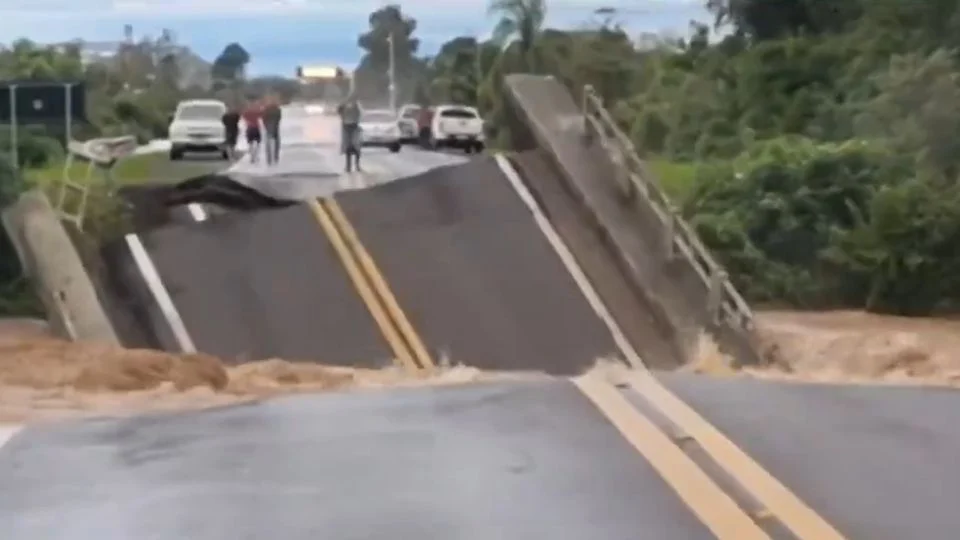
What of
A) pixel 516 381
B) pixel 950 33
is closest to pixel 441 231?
pixel 516 381

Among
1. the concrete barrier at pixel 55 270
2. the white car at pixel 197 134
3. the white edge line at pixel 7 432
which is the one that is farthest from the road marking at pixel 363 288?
the white car at pixel 197 134

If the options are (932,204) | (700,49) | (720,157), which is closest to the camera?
(932,204)

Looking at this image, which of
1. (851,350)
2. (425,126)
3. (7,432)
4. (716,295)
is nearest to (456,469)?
(7,432)

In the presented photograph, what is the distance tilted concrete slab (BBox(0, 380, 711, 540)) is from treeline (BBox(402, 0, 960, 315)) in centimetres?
2190

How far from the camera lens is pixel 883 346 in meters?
16.7

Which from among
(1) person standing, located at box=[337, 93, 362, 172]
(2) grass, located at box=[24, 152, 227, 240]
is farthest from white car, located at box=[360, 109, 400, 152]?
(2) grass, located at box=[24, 152, 227, 240]

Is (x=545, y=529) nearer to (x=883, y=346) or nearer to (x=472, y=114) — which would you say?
(x=883, y=346)

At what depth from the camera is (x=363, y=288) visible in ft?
58.1

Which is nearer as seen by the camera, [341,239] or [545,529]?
[545,529]

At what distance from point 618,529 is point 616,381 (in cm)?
300

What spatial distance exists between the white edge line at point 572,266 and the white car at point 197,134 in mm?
24206

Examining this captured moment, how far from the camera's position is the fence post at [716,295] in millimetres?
17141

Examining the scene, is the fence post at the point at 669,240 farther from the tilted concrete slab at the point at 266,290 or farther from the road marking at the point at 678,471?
the road marking at the point at 678,471

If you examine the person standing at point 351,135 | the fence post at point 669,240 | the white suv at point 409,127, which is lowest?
the white suv at point 409,127
